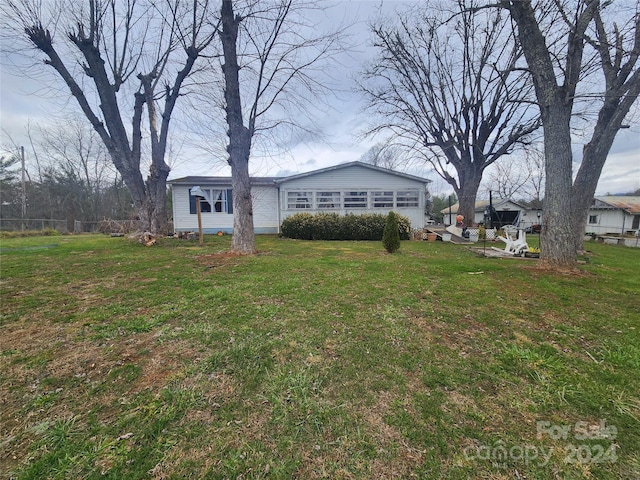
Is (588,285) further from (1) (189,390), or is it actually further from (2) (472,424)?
(1) (189,390)

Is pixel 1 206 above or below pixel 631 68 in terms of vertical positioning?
below

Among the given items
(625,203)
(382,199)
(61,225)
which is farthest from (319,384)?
(625,203)

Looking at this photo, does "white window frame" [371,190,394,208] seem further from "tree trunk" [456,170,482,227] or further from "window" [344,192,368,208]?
"tree trunk" [456,170,482,227]

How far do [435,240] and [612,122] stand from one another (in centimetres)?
713

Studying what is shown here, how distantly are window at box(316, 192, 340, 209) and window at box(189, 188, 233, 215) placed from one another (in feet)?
17.6

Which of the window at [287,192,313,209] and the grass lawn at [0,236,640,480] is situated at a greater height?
the window at [287,192,313,209]

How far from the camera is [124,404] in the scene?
181cm

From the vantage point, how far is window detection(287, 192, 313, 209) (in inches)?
588

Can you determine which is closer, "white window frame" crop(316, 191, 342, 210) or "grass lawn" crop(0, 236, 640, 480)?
"grass lawn" crop(0, 236, 640, 480)

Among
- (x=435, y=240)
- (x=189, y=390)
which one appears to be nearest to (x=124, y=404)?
(x=189, y=390)

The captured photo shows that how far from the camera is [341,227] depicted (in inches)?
A: 508

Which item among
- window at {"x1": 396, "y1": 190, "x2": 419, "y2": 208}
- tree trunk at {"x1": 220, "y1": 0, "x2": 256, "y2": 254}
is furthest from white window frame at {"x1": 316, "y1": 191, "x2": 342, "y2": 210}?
tree trunk at {"x1": 220, "y1": 0, "x2": 256, "y2": 254}

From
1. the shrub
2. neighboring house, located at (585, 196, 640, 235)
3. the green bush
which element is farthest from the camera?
neighboring house, located at (585, 196, 640, 235)

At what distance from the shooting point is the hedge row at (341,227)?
12859mm
